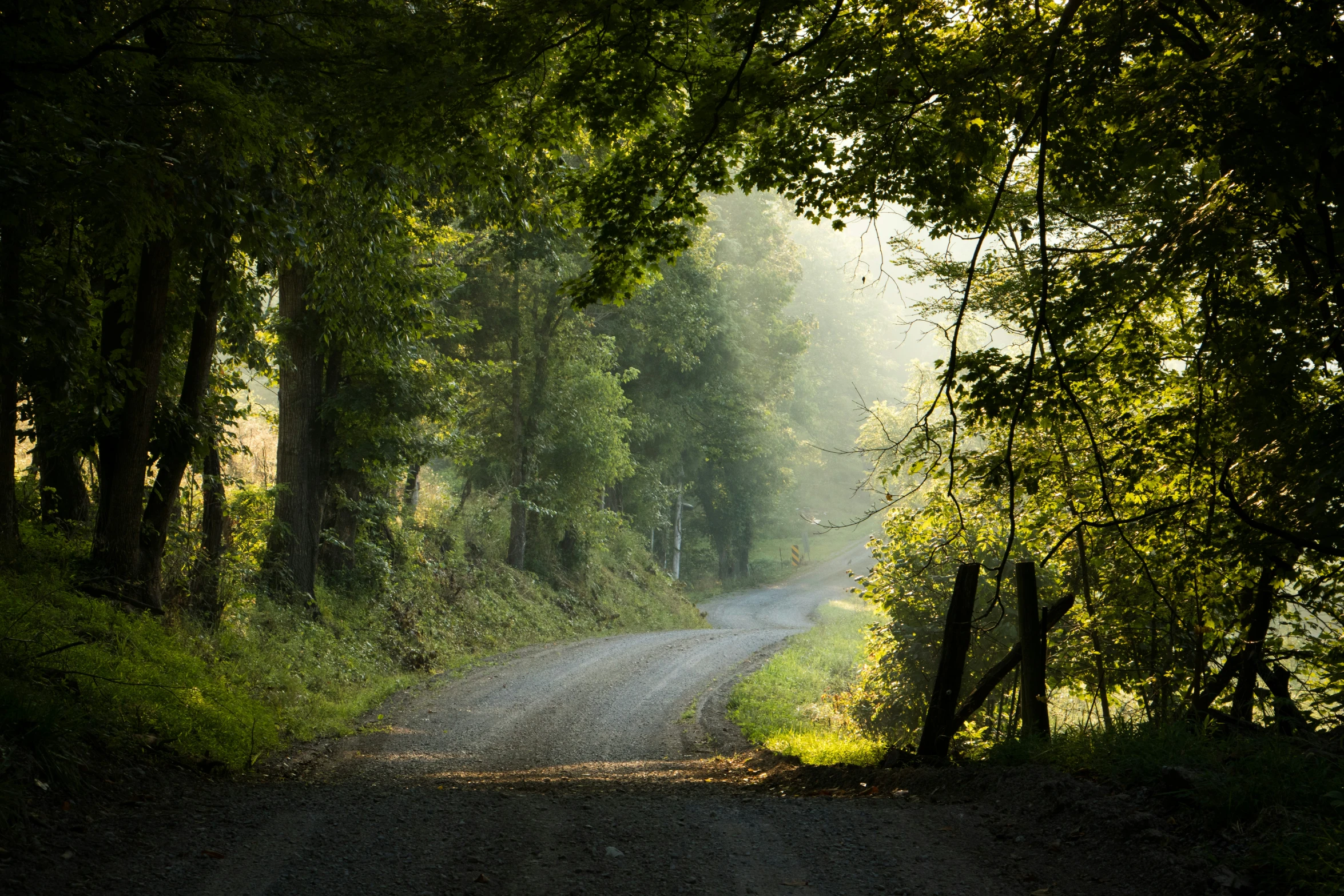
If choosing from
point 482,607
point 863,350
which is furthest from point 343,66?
point 863,350

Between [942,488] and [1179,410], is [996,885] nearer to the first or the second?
[1179,410]

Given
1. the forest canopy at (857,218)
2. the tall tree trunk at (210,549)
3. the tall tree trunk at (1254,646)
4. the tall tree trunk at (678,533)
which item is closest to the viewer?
the forest canopy at (857,218)

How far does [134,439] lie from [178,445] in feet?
2.31

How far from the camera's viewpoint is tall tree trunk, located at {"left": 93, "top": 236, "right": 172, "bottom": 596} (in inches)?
363

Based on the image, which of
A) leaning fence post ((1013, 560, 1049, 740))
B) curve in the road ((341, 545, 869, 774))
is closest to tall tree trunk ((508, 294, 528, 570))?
curve in the road ((341, 545, 869, 774))

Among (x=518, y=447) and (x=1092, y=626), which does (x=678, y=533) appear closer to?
(x=518, y=447)

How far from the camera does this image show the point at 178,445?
396 inches

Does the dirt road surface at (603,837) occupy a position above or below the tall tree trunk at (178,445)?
below

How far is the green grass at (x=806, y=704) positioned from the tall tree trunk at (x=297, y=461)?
803 cm

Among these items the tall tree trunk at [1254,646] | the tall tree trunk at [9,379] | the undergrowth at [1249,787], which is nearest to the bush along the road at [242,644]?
the tall tree trunk at [9,379]

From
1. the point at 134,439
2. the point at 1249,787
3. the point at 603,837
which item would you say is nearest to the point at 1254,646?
the point at 1249,787

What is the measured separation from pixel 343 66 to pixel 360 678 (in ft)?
33.7

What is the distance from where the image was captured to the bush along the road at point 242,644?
6.44m

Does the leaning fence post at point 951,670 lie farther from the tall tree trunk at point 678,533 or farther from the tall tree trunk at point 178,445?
the tall tree trunk at point 678,533
